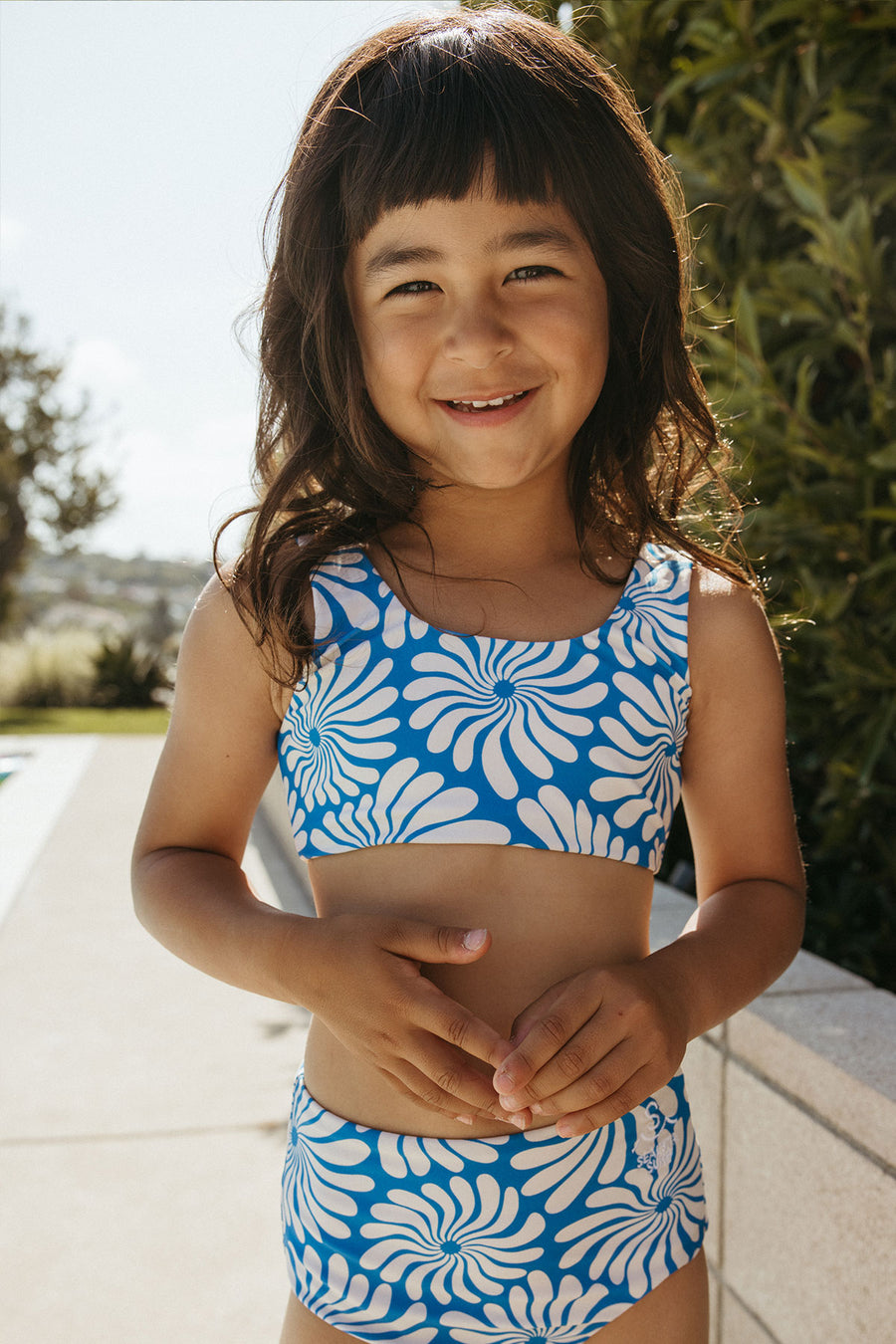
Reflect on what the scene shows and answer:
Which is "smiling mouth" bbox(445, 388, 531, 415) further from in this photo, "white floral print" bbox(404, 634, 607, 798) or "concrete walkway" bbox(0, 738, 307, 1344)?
"concrete walkway" bbox(0, 738, 307, 1344)

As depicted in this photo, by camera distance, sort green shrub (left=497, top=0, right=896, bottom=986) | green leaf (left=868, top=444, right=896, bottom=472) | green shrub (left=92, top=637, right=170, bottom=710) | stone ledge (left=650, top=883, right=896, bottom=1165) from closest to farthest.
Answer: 1. stone ledge (left=650, top=883, right=896, bottom=1165)
2. green leaf (left=868, top=444, right=896, bottom=472)
3. green shrub (left=497, top=0, right=896, bottom=986)
4. green shrub (left=92, top=637, right=170, bottom=710)

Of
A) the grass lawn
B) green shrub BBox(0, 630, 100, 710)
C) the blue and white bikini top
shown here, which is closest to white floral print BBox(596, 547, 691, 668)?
the blue and white bikini top

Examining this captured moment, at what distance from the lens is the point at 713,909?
134 cm

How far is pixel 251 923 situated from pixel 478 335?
2.14ft

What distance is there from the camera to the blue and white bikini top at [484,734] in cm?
128

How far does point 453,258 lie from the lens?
1.26 meters

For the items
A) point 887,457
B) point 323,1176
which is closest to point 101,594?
point 887,457

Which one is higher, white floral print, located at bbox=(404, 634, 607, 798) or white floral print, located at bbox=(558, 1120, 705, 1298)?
white floral print, located at bbox=(404, 634, 607, 798)

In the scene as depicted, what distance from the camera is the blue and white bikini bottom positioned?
120 cm

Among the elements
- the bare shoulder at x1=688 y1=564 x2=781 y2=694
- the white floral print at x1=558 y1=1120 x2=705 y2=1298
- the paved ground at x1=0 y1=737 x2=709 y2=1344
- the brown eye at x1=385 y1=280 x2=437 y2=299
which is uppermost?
the brown eye at x1=385 y1=280 x2=437 y2=299

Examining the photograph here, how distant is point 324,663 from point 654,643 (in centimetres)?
38

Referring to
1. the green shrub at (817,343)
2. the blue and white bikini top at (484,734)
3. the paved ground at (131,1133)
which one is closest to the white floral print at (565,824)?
the blue and white bikini top at (484,734)

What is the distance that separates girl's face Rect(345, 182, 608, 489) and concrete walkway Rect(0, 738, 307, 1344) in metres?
1.97

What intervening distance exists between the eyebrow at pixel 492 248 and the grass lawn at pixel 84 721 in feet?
39.7
